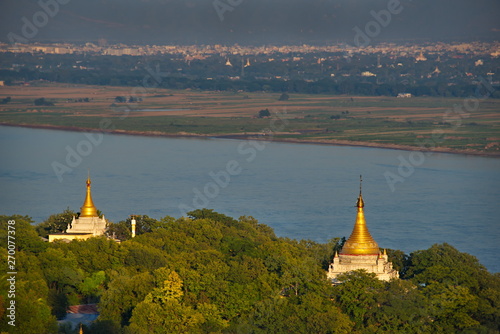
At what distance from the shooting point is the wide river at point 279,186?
1335 inches

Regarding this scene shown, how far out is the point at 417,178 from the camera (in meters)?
44.9

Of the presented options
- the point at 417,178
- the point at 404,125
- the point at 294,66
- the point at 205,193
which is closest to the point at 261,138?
the point at 404,125

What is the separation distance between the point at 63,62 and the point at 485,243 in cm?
11231

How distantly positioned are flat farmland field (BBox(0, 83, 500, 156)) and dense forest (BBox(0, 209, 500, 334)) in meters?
30.9

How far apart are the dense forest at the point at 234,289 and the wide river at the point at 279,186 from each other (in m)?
5.65

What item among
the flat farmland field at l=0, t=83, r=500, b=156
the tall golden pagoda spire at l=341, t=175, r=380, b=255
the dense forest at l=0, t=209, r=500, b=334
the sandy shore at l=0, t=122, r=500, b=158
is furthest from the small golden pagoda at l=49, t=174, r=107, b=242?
the flat farmland field at l=0, t=83, r=500, b=156

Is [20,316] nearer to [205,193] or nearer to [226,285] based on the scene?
[226,285]

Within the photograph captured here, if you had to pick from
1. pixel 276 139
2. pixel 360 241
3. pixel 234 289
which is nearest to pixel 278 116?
pixel 276 139

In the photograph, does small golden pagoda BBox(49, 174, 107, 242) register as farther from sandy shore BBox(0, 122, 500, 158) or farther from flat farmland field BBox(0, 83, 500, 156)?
flat farmland field BBox(0, 83, 500, 156)

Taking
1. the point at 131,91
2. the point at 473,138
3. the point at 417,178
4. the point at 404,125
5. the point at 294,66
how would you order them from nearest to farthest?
the point at 417,178
the point at 473,138
the point at 404,125
the point at 131,91
the point at 294,66

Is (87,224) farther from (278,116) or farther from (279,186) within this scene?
(278,116)

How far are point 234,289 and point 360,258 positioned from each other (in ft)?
6.90

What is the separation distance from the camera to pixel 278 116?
73000 mm

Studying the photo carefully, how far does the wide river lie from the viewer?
3391cm
